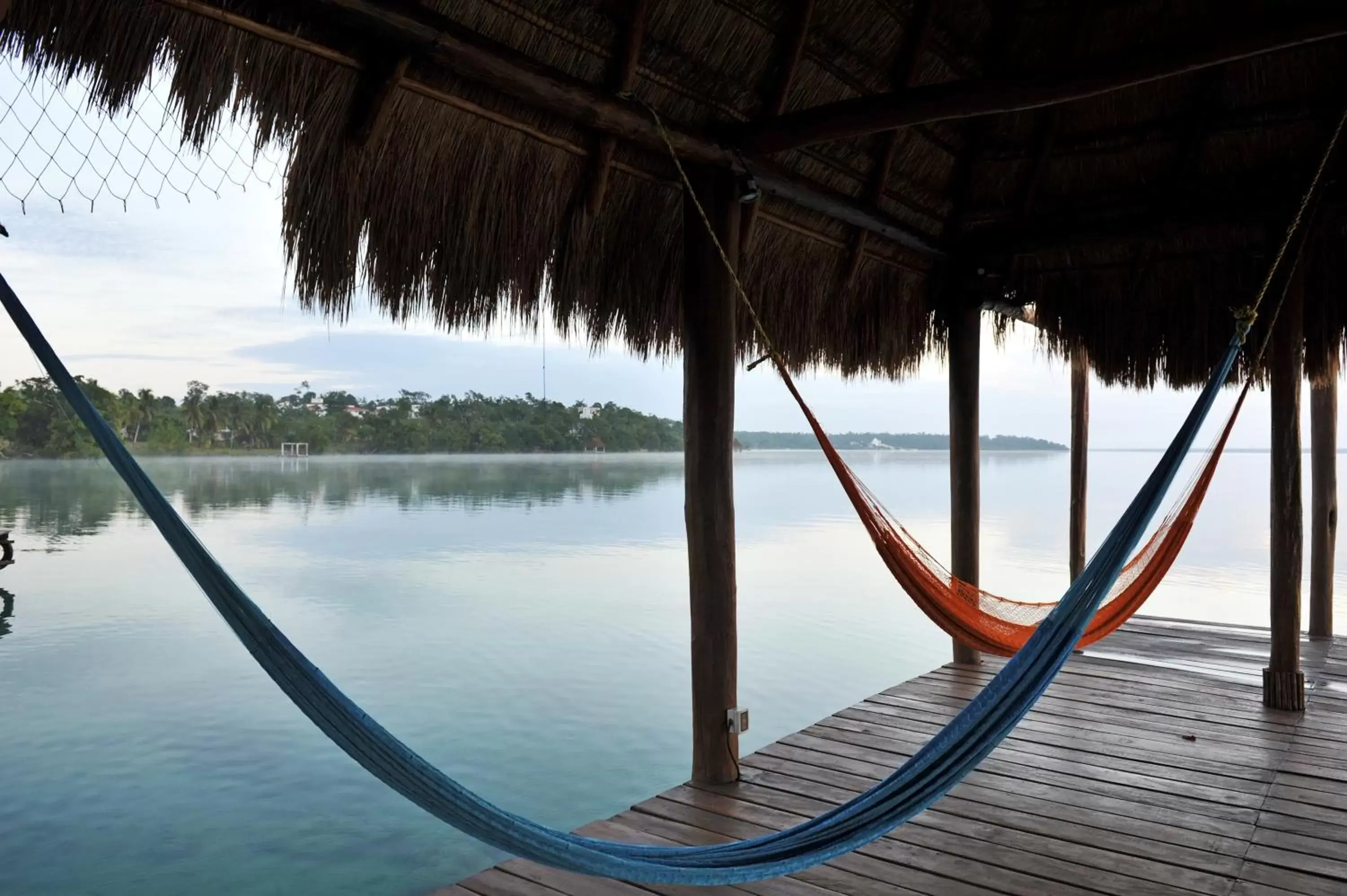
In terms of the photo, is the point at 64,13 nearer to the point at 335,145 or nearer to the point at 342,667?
the point at 335,145

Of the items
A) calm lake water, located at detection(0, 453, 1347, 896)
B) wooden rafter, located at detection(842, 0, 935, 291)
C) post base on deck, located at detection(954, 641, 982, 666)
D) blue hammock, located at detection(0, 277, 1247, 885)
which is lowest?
calm lake water, located at detection(0, 453, 1347, 896)

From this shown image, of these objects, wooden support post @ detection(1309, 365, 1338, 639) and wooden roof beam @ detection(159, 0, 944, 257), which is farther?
wooden support post @ detection(1309, 365, 1338, 639)

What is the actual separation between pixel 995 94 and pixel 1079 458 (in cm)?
277

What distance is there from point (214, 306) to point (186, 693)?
57.7 ft

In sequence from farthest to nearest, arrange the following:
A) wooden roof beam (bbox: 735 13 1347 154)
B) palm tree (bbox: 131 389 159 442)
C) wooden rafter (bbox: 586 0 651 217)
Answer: palm tree (bbox: 131 389 159 442)
wooden rafter (bbox: 586 0 651 217)
wooden roof beam (bbox: 735 13 1347 154)

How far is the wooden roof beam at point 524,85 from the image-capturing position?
1629mm

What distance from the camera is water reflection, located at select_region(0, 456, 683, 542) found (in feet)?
53.5

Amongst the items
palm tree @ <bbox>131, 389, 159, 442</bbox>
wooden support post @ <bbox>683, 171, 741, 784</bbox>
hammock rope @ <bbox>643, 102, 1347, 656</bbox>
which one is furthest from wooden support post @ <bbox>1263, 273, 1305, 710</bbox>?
palm tree @ <bbox>131, 389, 159, 442</bbox>

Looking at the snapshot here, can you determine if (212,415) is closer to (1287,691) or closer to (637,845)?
(1287,691)

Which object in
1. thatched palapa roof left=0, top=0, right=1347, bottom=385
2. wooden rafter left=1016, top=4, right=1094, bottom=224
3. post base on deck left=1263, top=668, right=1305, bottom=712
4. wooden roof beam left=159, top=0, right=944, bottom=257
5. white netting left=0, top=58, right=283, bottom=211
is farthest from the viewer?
wooden rafter left=1016, top=4, right=1094, bottom=224

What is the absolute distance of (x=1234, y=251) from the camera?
329 centimetres

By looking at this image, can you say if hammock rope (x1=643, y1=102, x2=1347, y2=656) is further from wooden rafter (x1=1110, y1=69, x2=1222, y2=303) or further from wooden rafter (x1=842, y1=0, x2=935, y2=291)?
wooden rafter (x1=842, y1=0, x2=935, y2=291)

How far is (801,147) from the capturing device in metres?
2.43

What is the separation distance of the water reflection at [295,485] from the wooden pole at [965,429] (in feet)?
42.9
